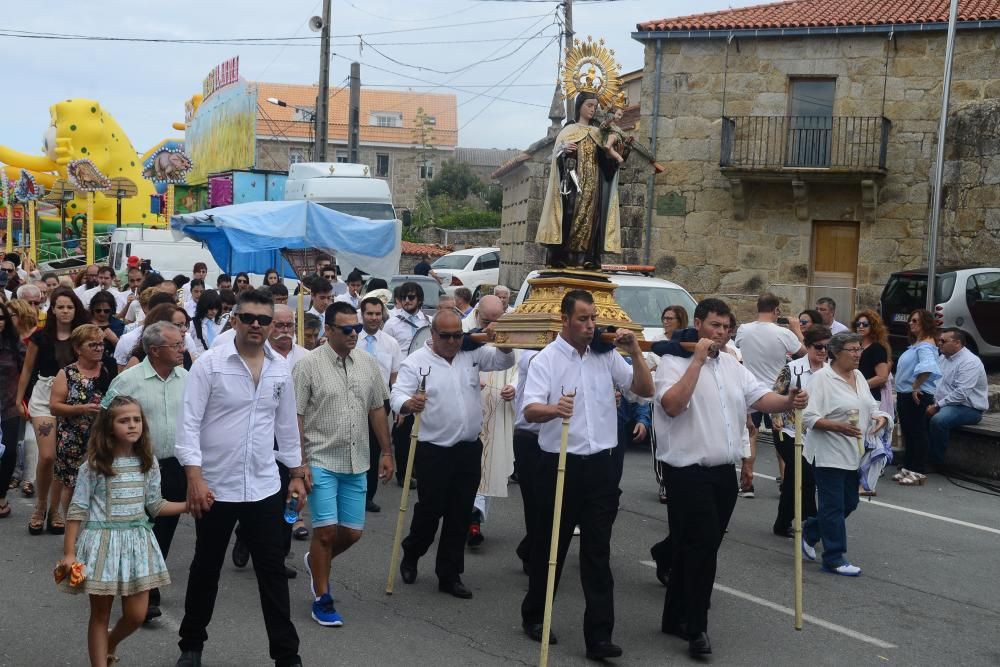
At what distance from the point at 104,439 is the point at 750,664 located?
3.49 metres

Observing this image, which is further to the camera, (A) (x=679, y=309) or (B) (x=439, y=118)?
(B) (x=439, y=118)

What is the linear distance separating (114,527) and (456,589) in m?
2.56

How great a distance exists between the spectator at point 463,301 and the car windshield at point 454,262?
21.0 metres

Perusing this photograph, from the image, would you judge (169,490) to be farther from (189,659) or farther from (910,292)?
(910,292)

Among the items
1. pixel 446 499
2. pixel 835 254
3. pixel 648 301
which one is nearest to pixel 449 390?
pixel 446 499

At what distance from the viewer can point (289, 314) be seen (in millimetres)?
7902

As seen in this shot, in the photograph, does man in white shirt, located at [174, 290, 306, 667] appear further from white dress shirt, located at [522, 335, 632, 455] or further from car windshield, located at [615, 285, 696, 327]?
car windshield, located at [615, 285, 696, 327]

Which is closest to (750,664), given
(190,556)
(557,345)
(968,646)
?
(968,646)

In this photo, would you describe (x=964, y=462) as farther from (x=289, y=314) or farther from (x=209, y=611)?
(x=209, y=611)

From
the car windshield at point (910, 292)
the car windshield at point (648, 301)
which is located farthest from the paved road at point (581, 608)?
the car windshield at point (910, 292)

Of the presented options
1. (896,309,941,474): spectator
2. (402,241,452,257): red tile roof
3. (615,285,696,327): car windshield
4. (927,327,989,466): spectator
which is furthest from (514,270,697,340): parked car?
(402,241,452,257): red tile roof

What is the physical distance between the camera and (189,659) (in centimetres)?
573

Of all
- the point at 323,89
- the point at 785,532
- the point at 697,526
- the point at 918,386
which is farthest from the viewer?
the point at 323,89

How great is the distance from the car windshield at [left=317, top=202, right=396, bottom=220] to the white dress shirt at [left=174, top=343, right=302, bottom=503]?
18.4 m
